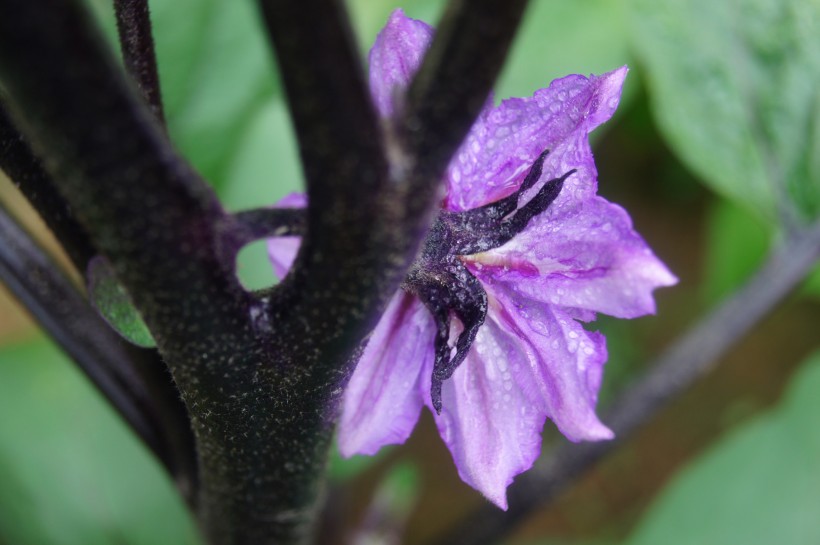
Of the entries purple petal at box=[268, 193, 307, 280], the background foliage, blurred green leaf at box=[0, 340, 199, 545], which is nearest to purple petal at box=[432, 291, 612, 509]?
purple petal at box=[268, 193, 307, 280]

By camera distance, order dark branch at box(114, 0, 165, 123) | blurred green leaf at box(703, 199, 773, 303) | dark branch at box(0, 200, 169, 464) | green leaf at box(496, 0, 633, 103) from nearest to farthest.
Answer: dark branch at box(114, 0, 165, 123)
dark branch at box(0, 200, 169, 464)
green leaf at box(496, 0, 633, 103)
blurred green leaf at box(703, 199, 773, 303)

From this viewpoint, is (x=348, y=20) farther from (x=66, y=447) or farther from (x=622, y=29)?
(x=66, y=447)

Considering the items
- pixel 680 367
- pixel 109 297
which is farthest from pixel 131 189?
pixel 680 367

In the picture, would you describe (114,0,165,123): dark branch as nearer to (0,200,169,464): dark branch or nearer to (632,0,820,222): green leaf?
(0,200,169,464): dark branch

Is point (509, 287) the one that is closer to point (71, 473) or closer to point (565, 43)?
point (565, 43)

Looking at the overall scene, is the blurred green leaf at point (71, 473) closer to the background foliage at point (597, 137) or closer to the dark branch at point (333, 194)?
the background foliage at point (597, 137)

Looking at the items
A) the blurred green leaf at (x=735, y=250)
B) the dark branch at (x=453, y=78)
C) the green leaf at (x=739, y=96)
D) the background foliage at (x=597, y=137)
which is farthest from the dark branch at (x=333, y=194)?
the blurred green leaf at (x=735, y=250)
